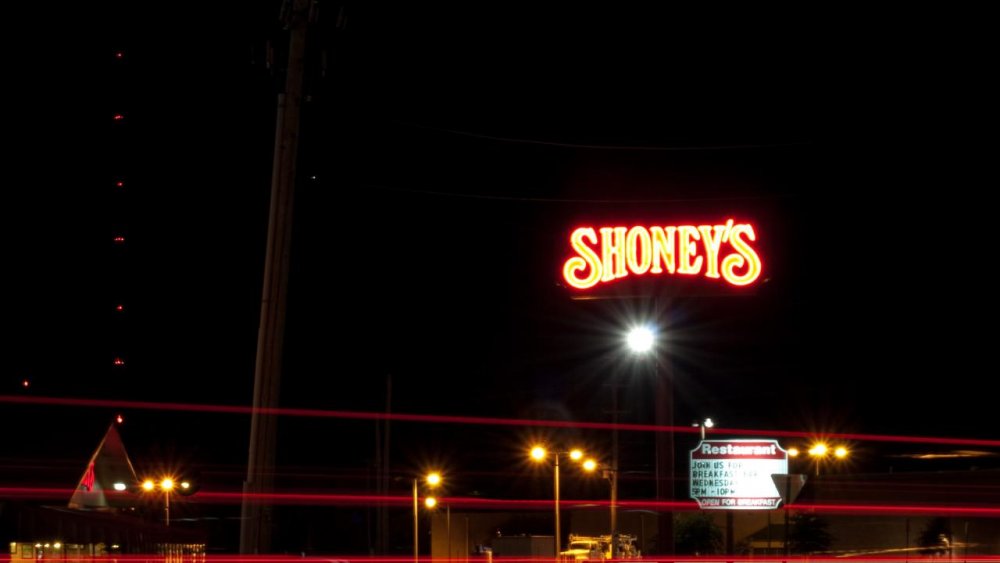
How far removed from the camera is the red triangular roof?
20.3 meters

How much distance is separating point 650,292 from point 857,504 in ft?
43.5

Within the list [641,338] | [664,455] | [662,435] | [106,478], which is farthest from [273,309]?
[664,455]

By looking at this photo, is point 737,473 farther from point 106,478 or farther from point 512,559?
point 106,478

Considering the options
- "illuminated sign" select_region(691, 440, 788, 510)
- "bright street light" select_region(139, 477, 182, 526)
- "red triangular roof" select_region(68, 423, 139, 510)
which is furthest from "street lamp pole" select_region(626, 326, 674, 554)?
"bright street light" select_region(139, 477, 182, 526)

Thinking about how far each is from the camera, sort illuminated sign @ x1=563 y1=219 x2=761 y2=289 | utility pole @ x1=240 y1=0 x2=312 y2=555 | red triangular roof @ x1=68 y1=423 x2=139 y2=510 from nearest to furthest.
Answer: utility pole @ x1=240 y1=0 x2=312 y2=555 → red triangular roof @ x1=68 y1=423 x2=139 y2=510 → illuminated sign @ x1=563 y1=219 x2=761 y2=289

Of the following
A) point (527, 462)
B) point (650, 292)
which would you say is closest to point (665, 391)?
point (650, 292)

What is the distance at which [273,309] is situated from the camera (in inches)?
596

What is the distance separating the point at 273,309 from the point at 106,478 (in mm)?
9142

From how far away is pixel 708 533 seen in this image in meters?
43.2

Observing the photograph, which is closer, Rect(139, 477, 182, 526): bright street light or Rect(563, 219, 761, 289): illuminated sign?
Rect(563, 219, 761, 289): illuminated sign

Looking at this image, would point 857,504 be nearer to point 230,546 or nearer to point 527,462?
point 230,546

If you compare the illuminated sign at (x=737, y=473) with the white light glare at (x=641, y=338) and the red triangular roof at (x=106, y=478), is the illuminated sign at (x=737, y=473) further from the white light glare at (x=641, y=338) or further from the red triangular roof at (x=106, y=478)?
the red triangular roof at (x=106, y=478)

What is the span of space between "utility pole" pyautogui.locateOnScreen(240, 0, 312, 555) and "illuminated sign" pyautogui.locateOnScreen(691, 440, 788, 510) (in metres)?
16.0

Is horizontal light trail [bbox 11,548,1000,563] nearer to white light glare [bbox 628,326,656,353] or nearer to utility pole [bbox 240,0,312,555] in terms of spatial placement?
utility pole [bbox 240,0,312,555]
